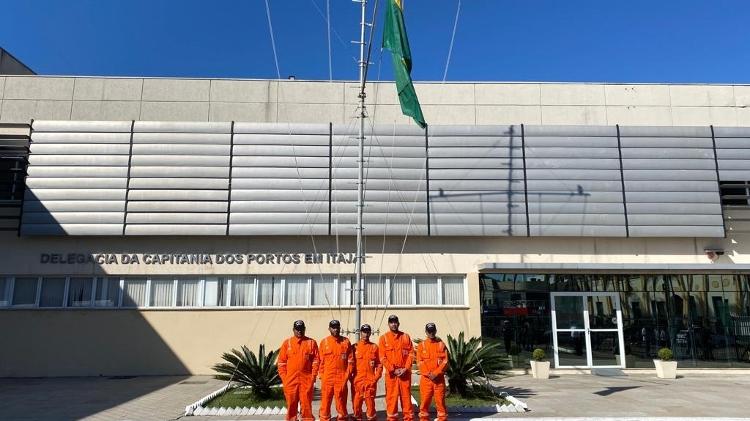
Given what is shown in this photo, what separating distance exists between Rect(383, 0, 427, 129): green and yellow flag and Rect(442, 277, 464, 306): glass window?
255 inches

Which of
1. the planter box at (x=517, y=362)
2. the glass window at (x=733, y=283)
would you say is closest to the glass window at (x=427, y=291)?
the planter box at (x=517, y=362)

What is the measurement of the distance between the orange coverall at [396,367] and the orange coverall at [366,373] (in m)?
0.14

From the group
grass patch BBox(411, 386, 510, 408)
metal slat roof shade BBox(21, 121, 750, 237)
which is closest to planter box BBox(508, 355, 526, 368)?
metal slat roof shade BBox(21, 121, 750, 237)

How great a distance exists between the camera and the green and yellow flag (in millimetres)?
11375

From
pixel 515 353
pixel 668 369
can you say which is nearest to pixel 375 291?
pixel 515 353

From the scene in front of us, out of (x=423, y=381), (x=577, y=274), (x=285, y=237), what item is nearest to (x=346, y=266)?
(x=285, y=237)

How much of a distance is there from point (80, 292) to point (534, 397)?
1262cm

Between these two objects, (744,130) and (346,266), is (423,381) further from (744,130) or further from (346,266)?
(744,130)

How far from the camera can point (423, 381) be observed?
8.73m

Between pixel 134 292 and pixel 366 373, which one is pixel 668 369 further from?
pixel 134 292

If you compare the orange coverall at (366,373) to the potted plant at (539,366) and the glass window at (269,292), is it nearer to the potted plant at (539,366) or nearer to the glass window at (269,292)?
the potted plant at (539,366)

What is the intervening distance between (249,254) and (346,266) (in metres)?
2.82

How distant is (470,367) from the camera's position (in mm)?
10609

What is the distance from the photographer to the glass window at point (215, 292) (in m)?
16.2
